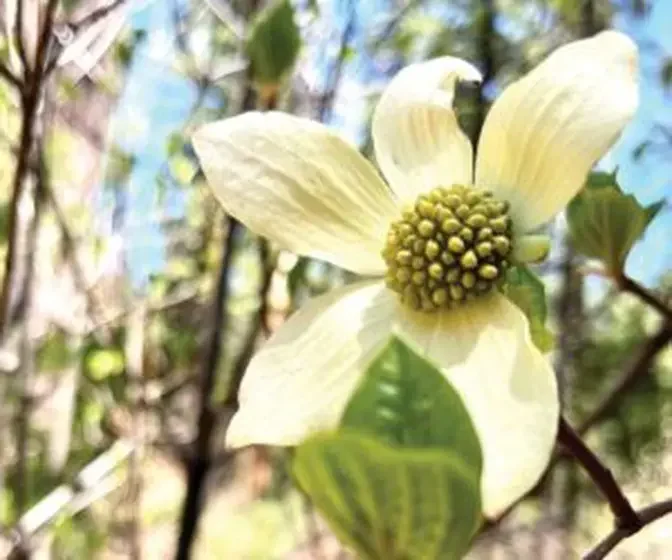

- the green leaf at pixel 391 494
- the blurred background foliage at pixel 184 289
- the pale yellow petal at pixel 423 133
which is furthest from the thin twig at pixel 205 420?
the green leaf at pixel 391 494

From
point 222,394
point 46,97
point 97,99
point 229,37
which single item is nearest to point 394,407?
point 46,97

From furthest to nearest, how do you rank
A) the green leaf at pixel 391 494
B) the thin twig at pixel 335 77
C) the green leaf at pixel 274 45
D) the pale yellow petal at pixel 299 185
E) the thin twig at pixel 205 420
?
the thin twig at pixel 335 77 → the thin twig at pixel 205 420 → the green leaf at pixel 274 45 → the pale yellow petal at pixel 299 185 → the green leaf at pixel 391 494

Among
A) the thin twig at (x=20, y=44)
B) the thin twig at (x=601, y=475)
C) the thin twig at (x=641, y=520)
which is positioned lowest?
the thin twig at (x=641, y=520)

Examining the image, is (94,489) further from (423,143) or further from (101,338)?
(423,143)

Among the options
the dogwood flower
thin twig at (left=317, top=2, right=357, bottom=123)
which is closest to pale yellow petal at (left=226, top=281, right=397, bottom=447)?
the dogwood flower

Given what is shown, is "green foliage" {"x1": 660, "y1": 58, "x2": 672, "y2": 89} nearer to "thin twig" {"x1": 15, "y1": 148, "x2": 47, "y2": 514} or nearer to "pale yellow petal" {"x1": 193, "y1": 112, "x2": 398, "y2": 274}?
"thin twig" {"x1": 15, "y1": 148, "x2": 47, "y2": 514}

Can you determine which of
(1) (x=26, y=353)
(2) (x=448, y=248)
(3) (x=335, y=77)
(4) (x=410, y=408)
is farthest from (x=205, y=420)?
(4) (x=410, y=408)

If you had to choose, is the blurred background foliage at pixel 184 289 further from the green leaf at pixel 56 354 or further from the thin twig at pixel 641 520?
the thin twig at pixel 641 520
